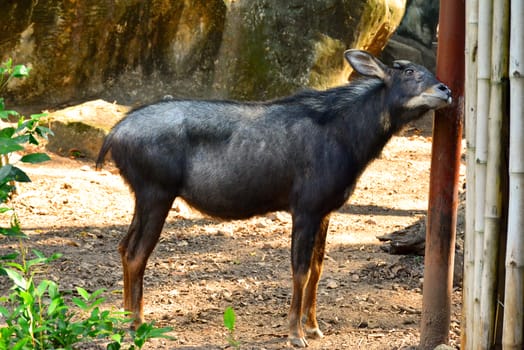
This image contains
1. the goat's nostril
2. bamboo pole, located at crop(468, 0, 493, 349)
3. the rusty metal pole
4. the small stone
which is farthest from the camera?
the small stone

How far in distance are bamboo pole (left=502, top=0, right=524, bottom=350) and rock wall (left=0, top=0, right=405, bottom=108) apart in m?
7.64

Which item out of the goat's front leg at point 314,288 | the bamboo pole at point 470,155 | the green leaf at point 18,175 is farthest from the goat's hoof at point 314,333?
the green leaf at point 18,175

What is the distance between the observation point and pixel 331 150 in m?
6.14

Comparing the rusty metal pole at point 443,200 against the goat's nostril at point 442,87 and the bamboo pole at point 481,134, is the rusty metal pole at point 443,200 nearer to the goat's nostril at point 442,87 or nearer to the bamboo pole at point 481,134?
the goat's nostril at point 442,87

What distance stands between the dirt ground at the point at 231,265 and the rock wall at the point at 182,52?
152cm

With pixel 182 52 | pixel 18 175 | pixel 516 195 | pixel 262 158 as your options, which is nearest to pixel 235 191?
pixel 262 158

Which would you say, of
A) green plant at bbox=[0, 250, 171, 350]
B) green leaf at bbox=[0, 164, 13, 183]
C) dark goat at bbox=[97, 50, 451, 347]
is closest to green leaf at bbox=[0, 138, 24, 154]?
green leaf at bbox=[0, 164, 13, 183]

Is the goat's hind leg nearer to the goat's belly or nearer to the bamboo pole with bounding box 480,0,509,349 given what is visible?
the goat's belly

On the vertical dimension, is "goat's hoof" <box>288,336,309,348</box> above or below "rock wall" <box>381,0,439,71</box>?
below

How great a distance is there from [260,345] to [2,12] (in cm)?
733

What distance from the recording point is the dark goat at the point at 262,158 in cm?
608

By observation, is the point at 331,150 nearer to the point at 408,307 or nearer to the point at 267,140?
the point at 267,140

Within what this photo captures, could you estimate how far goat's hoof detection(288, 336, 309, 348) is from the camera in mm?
5945

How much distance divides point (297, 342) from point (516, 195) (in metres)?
2.36
